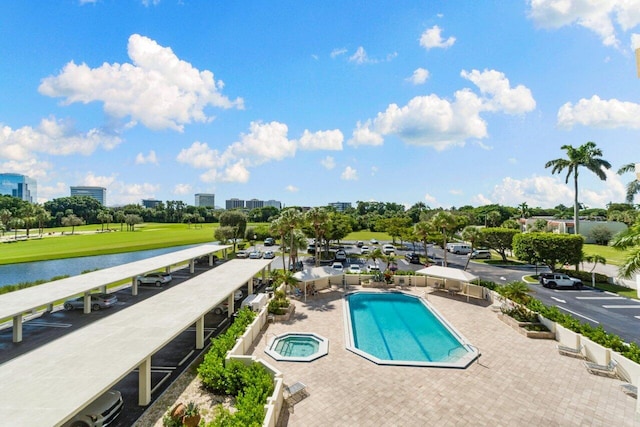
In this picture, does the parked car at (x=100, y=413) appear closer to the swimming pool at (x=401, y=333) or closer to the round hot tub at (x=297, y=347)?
the round hot tub at (x=297, y=347)

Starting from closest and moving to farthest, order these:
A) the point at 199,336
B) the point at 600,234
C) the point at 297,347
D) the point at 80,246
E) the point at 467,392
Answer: the point at 467,392, the point at 199,336, the point at 297,347, the point at 80,246, the point at 600,234

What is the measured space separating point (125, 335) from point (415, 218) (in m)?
113

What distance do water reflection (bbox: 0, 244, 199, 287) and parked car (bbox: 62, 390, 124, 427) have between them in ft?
114

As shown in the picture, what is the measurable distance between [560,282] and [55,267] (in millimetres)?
63015

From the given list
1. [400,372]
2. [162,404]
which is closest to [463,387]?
[400,372]

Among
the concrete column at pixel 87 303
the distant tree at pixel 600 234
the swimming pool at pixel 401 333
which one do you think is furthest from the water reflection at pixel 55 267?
the distant tree at pixel 600 234

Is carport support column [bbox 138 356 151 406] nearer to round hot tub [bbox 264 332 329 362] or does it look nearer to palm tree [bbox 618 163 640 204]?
round hot tub [bbox 264 332 329 362]

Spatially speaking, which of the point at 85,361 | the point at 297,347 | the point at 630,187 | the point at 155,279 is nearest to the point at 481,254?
the point at 630,187

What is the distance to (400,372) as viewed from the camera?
14133 millimetres

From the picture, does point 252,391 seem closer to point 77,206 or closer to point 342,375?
point 342,375

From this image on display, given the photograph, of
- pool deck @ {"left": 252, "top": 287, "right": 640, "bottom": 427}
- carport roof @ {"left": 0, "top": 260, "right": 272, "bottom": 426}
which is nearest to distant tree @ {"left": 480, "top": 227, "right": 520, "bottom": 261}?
pool deck @ {"left": 252, "top": 287, "right": 640, "bottom": 427}

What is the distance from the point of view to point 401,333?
65.6 ft

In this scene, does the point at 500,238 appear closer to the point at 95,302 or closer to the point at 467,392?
the point at 467,392

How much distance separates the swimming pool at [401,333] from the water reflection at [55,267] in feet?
124
